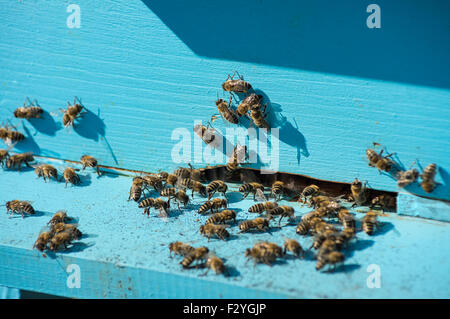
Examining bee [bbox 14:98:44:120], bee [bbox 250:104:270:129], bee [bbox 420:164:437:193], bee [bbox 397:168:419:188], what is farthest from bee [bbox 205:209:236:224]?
bee [bbox 14:98:44:120]

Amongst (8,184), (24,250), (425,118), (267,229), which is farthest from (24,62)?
(425,118)

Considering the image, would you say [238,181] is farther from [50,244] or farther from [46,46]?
[46,46]

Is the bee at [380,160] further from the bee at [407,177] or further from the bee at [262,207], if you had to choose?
the bee at [262,207]

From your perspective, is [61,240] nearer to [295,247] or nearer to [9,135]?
[295,247]

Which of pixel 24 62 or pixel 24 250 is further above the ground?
pixel 24 62

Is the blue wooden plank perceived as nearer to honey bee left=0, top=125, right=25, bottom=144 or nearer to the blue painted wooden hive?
the blue painted wooden hive

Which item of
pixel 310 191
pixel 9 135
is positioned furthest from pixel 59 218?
pixel 310 191

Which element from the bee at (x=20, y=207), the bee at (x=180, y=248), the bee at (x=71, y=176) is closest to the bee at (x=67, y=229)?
the bee at (x=20, y=207)

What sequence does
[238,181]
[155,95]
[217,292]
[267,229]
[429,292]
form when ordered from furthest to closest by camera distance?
[238,181]
[155,95]
[267,229]
[217,292]
[429,292]
